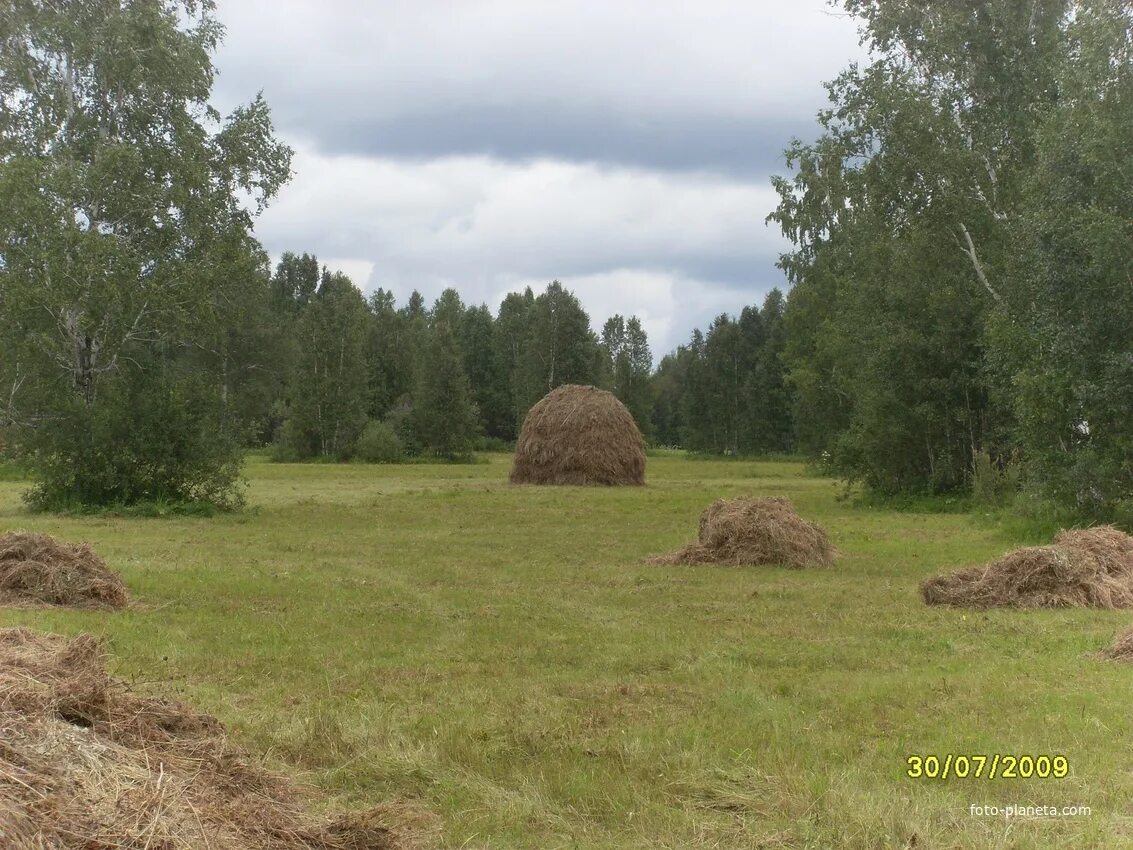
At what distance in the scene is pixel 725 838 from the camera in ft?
16.4

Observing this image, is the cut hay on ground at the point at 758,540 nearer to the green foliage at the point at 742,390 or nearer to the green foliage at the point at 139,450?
the green foliage at the point at 139,450

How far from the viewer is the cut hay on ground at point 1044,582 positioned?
11.2 meters

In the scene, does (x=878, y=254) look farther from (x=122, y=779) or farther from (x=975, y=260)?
(x=122, y=779)

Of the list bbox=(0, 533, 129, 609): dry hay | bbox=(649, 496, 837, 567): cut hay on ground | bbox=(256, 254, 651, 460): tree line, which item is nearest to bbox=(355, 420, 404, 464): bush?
bbox=(256, 254, 651, 460): tree line

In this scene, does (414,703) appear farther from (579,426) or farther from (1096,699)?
(579,426)

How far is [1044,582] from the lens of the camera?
1148cm

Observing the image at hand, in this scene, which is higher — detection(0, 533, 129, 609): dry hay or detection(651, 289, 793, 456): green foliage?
detection(651, 289, 793, 456): green foliage

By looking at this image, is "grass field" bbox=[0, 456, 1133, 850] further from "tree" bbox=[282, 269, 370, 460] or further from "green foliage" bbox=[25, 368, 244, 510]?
"tree" bbox=[282, 269, 370, 460]

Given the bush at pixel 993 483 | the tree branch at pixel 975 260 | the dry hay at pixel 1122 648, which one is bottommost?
the dry hay at pixel 1122 648

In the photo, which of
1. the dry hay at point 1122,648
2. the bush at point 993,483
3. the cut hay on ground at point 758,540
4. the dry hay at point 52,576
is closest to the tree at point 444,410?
the bush at point 993,483

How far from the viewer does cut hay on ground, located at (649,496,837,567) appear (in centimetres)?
1499

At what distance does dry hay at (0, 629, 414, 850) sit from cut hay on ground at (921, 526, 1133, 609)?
8355mm

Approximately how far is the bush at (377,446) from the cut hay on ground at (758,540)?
4173 centimetres

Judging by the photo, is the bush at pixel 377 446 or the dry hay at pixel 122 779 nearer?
the dry hay at pixel 122 779
